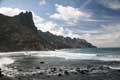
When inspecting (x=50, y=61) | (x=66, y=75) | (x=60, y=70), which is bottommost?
(x=66, y=75)

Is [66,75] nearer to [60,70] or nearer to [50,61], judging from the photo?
[60,70]

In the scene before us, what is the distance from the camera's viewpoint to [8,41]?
135125 mm

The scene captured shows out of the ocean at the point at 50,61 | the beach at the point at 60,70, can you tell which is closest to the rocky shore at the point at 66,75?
the beach at the point at 60,70

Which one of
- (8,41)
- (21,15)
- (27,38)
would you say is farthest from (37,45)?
(21,15)

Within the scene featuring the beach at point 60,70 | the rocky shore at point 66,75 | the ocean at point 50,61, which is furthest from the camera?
the ocean at point 50,61

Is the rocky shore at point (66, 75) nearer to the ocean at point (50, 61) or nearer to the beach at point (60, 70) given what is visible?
the beach at point (60, 70)

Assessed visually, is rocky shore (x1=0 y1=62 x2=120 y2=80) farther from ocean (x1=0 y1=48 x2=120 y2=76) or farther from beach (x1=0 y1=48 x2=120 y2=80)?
ocean (x1=0 y1=48 x2=120 y2=76)

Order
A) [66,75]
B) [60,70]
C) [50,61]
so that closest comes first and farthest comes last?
[66,75]
[60,70]
[50,61]

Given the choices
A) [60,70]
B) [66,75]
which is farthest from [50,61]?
A: [66,75]

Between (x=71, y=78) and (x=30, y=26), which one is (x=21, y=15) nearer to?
(x=30, y=26)

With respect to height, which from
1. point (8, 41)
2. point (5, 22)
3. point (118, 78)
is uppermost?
point (5, 22)

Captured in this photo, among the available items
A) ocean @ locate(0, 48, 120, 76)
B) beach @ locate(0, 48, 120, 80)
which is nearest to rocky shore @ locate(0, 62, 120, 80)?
beach @ locate(0, 48, 120, 80)

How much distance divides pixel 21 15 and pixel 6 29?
1496 inches

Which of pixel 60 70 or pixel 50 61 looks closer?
pixel 60 70
